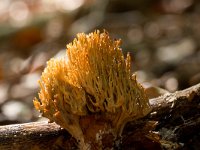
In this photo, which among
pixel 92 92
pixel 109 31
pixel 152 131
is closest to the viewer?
pixel 92 92

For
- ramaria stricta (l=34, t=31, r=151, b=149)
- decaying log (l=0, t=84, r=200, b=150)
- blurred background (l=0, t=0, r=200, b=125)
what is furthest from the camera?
blurred background (l=0, t=0, r=200, b=125)

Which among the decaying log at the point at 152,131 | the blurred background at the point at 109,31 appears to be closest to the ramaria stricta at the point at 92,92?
the decaying log at the point at 152,131

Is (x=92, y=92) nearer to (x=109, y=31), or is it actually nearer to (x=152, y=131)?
(x=152, y=131)

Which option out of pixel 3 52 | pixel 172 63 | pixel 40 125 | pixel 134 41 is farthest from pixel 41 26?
pixel 40 125

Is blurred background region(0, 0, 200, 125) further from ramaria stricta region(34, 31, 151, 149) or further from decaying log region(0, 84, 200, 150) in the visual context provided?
ramaria stricta region(34, 31, 151, 149)

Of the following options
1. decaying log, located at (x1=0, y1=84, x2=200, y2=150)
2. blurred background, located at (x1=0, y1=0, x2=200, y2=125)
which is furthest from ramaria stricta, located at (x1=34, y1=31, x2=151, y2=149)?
blurred background, located at (x1=0, y1=0, x2=200, y2=125)

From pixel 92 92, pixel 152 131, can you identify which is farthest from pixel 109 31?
pixel 92 92
